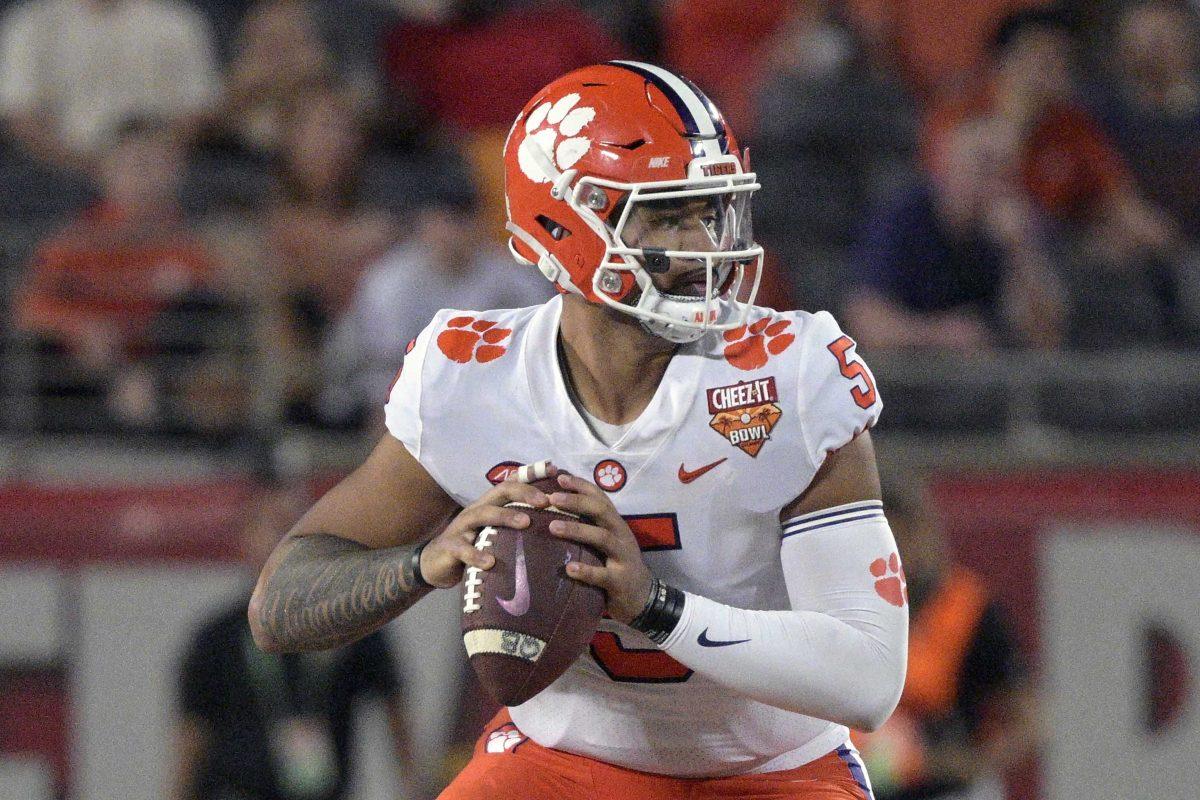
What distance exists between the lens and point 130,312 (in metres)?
5.93

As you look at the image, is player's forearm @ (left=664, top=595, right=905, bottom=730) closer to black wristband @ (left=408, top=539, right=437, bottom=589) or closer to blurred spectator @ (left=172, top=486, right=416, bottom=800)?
black wristband @ (left=408, top=539, right=437, bottom=589)

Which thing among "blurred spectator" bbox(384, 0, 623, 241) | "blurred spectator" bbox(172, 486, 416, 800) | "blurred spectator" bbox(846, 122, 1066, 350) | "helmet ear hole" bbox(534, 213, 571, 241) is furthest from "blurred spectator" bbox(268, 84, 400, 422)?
"helmet ear hole" bbox(534, 213, 571, 241)

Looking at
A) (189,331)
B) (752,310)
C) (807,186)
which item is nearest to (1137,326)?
(807,186)

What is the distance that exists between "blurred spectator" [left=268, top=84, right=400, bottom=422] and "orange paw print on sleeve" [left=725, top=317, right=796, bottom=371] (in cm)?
343

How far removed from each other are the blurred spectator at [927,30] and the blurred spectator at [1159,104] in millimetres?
433

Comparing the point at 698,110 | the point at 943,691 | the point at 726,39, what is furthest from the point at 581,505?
the point at 726,39

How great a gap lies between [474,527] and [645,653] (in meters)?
0.41

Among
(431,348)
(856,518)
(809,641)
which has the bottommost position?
(809,641)

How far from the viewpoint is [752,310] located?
9.73ft

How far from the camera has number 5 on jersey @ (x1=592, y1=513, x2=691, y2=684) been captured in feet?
9.25

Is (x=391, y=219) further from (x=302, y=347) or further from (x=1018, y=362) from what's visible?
(x=1018, y=362)

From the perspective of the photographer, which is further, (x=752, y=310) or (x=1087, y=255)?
(x=1087, y=255)

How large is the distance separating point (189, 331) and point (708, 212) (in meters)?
3.38

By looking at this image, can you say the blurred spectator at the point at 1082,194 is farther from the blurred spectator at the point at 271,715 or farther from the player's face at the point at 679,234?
the player's face at the point at 679,234
